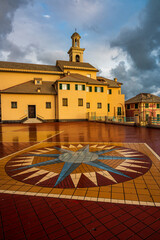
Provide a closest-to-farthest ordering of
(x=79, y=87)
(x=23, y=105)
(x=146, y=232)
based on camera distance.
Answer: (x=146, y=232)
(x=23, y=105)
(x=79, y=87)

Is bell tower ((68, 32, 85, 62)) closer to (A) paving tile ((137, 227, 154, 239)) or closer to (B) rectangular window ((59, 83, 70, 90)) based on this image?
(B) rectangular window ((59, 83, 70, 90))

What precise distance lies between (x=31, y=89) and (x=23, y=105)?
3.71 metres

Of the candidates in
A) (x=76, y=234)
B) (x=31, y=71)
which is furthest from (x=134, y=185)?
(x=31, y=71)

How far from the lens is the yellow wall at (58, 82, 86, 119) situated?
2944 centimetres

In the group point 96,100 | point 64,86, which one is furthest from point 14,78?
point 96,100

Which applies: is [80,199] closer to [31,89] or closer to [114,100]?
[31,89]

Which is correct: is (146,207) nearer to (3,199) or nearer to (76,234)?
(76,234)

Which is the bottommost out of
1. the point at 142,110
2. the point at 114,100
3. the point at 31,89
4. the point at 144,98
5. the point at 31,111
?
the point at 31,111

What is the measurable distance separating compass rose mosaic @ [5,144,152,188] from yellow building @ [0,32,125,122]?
23718 mm

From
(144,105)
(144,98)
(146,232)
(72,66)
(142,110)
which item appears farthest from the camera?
(144,98)

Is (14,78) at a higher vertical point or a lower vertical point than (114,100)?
higher

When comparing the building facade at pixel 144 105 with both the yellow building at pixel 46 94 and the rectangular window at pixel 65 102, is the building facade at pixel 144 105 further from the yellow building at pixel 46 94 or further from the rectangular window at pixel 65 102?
the rectangular window at pixel 65 102

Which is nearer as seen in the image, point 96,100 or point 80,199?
point 80,199

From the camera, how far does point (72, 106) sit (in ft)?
99.5
